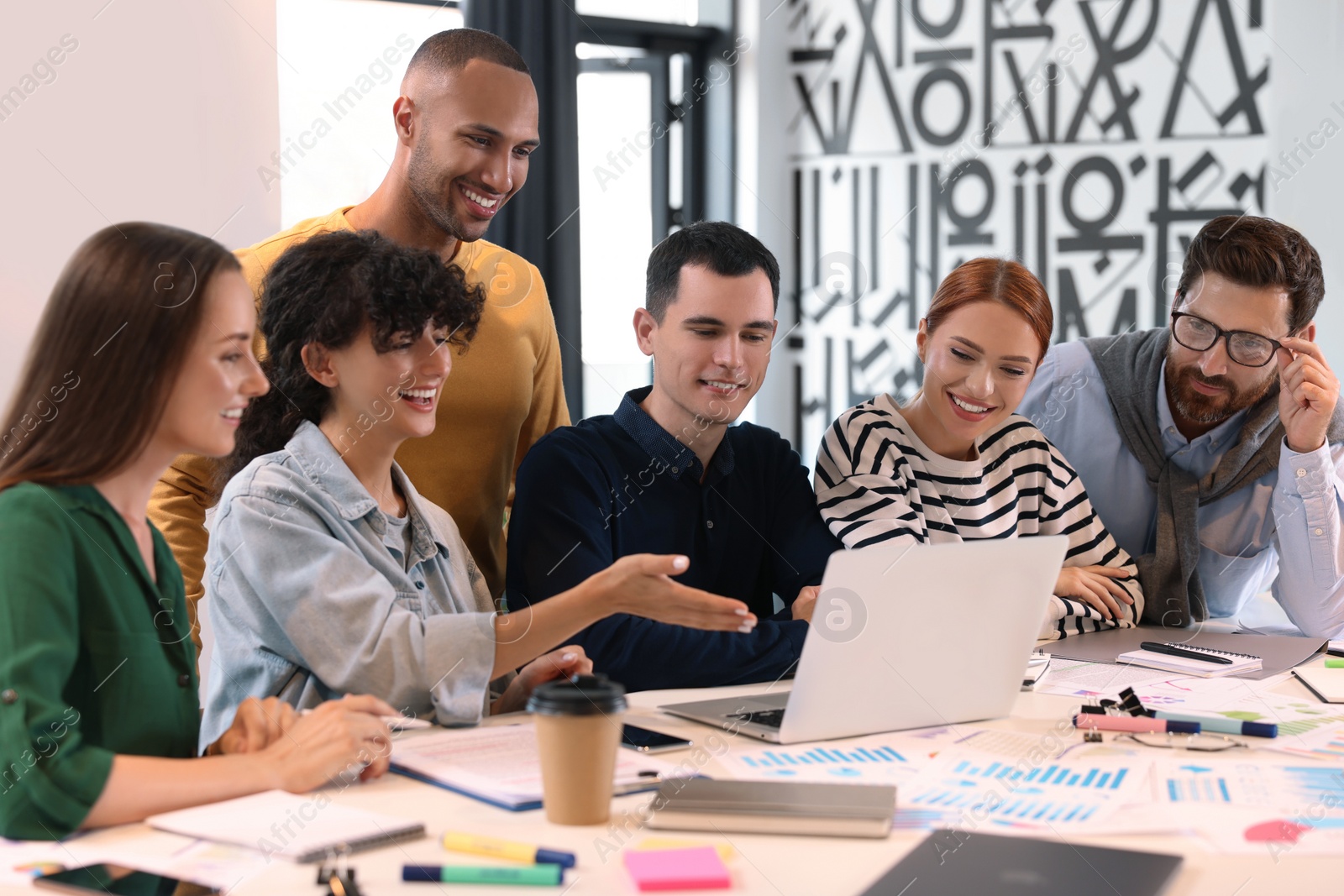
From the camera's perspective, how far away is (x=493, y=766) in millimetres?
1360

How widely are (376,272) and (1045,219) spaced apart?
3.19 m

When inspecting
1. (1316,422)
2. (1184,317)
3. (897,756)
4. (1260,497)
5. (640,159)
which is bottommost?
(897,756)

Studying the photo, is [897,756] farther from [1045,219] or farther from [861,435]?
[1045,219]

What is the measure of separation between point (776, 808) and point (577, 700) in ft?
0.72

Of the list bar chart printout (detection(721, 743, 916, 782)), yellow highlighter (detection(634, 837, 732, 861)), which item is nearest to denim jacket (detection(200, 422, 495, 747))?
bar chart printout (detection(721, 743, 916, 782))

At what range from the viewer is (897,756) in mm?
1437

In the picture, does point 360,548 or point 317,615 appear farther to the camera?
point 360,548

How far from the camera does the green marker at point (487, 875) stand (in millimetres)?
1050

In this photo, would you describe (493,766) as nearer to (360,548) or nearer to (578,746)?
(578,746)

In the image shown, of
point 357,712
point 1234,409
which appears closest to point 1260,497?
point 1234,409

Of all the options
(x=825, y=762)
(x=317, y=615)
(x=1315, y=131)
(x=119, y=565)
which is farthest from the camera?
(x=1315, y=131)

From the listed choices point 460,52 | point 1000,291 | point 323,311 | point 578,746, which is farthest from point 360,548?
point 1000,291

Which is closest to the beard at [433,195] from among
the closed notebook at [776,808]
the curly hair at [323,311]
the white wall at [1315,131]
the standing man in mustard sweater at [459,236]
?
the standing man in mustard sweater at [459,236]

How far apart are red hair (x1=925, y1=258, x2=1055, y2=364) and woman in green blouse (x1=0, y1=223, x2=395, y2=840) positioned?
1.27 m
